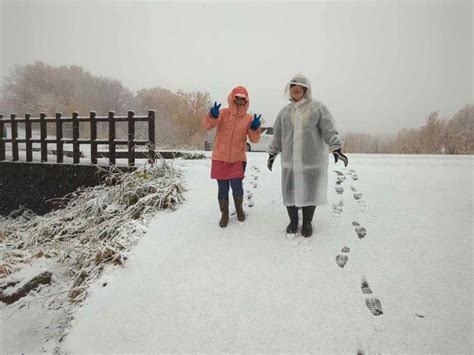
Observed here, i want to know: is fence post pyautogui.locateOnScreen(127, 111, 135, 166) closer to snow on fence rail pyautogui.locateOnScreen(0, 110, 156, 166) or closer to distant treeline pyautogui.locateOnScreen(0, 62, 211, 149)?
snow on fence rail pyautogui.locateOnScreen(0, 110, 156, 166)

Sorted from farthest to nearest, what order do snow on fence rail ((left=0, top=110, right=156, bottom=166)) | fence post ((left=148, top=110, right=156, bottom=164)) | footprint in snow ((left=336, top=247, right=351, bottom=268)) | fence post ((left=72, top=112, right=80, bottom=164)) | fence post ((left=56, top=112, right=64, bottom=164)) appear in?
fence post ((left=56, top=112, right=64, bottom=164)) < fence post ((left=72, top=112, right=80, bottom=164)) < snow on fence rail ((left=0, top=110, right=156, bottom=166)) < fence post ((left=148, top=110, right=156, bottom=164)) < footprint in snow ((left=336, top=247, right=351, bottom=268))

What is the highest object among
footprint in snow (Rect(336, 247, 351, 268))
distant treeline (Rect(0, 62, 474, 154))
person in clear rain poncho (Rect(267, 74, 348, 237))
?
distant treeline (Rect(0, 62, 474, 154))

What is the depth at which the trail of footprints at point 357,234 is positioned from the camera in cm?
259

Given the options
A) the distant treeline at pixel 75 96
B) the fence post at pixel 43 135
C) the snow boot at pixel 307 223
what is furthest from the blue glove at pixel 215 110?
the distant treeline at pixel 75 96

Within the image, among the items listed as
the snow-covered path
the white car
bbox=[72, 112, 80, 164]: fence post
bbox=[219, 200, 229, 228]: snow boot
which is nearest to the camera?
the snow-covered path

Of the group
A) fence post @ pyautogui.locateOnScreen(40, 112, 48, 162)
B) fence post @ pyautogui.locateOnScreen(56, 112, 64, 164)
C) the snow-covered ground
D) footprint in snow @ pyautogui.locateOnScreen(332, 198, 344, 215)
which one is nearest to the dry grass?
the snow-covered ground

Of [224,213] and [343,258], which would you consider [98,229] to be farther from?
[343,258]

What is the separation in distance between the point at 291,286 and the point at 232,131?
6.37ft

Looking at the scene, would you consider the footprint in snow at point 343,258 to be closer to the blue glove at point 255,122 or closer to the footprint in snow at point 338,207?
the footprint in snow at point 338,207

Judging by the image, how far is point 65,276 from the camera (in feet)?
13.1

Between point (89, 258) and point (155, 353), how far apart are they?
1.63 metres

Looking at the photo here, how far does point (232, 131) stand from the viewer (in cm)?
391

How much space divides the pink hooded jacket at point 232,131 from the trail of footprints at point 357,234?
4.94ft

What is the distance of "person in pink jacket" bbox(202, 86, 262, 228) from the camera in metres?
3.88
